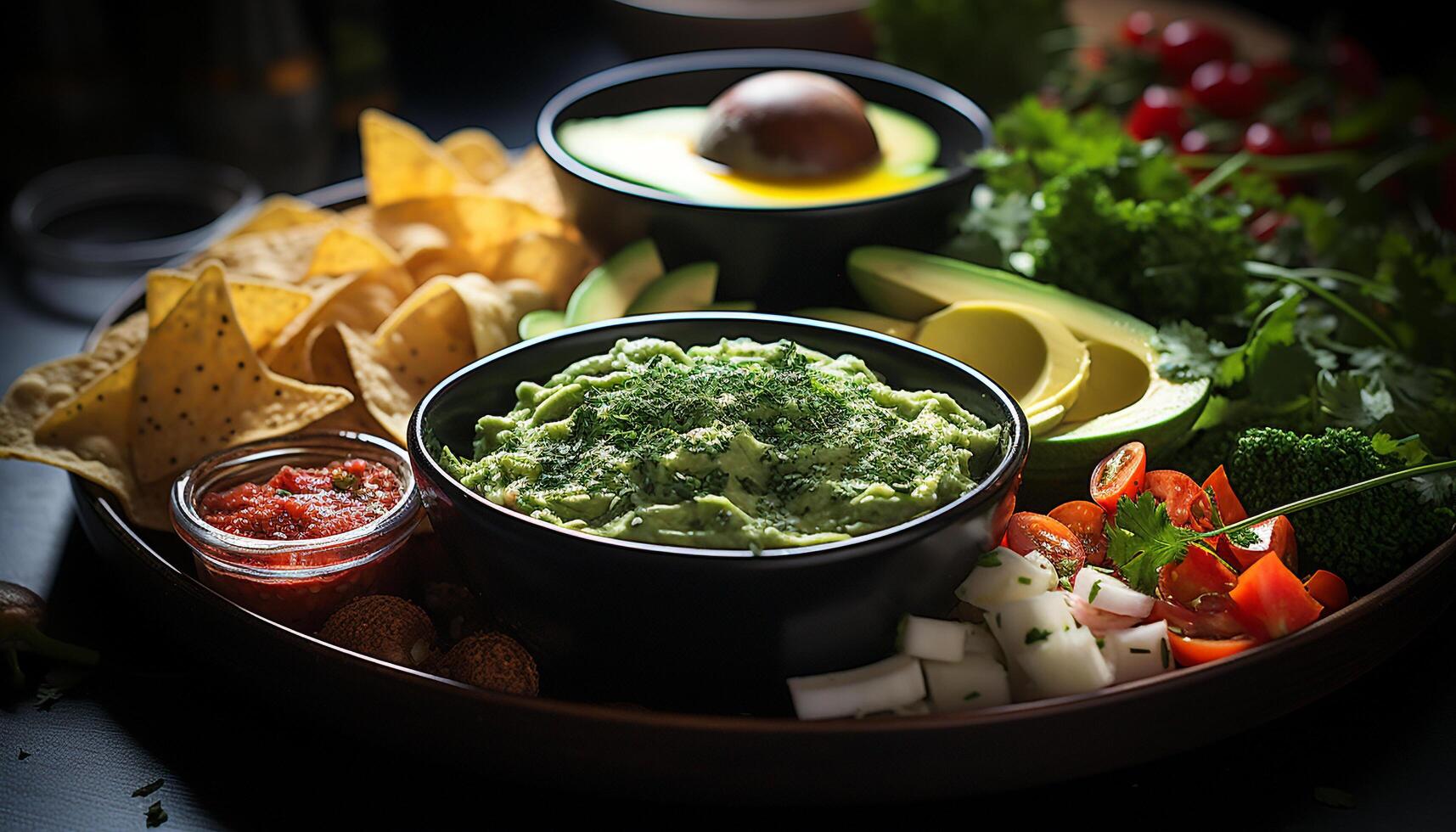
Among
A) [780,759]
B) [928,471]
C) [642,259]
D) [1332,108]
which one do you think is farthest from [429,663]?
[1332,108]

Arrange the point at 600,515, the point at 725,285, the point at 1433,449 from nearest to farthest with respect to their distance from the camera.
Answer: the point at 600,515, the point at 1433,449, the point at 725,285

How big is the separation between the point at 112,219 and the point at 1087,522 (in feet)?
9.02

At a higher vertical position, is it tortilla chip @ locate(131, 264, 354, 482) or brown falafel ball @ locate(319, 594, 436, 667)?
tortilla chip @ locate(131, 264, 354, 482)

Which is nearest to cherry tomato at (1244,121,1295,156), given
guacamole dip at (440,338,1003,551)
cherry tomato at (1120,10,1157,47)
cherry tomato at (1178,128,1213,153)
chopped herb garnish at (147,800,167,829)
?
cherry tomato at (1178,128,1213,153)

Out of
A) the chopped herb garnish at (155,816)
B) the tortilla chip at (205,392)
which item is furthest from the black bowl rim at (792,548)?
the chopped herb garnish at (155,816)

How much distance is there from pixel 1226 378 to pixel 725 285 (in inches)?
34.1

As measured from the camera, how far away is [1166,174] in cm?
258

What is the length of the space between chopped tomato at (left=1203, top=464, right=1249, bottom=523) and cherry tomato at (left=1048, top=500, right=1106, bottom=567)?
0.17 metres

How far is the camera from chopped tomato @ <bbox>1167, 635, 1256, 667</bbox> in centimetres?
172

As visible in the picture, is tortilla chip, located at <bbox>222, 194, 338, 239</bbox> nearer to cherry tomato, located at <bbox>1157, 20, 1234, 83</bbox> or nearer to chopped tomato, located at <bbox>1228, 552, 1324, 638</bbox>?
chopped tomato, located at <bbox>1228, 552, 1324, 638</bbox>

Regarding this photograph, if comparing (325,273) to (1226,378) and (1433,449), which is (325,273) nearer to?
(1226,378)

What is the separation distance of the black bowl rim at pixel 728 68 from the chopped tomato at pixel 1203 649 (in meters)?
1.02

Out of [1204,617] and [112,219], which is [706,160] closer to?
[1204,617]

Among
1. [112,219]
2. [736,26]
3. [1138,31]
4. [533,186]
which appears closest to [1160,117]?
[1138,31]
